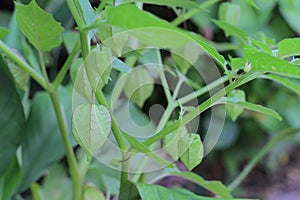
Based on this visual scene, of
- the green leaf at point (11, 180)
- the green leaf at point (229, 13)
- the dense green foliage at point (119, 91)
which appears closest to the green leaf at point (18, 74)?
the dense green foliage at point (119, 91)

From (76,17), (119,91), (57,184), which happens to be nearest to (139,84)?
(119,91)

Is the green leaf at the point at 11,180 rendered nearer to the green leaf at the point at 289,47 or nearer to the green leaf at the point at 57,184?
the green leaf at the point at 57,184

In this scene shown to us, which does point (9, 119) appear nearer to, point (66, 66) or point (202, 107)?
point (66, 66)

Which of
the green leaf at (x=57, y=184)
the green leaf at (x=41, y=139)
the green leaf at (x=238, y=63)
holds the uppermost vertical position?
the green leaf at (x=238, y=63)

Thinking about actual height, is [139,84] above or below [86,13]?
Answer: below

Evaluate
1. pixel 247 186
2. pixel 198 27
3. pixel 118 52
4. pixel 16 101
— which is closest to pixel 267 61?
pixel 118 52

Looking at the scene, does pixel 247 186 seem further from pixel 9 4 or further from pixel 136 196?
pixel 136 196
